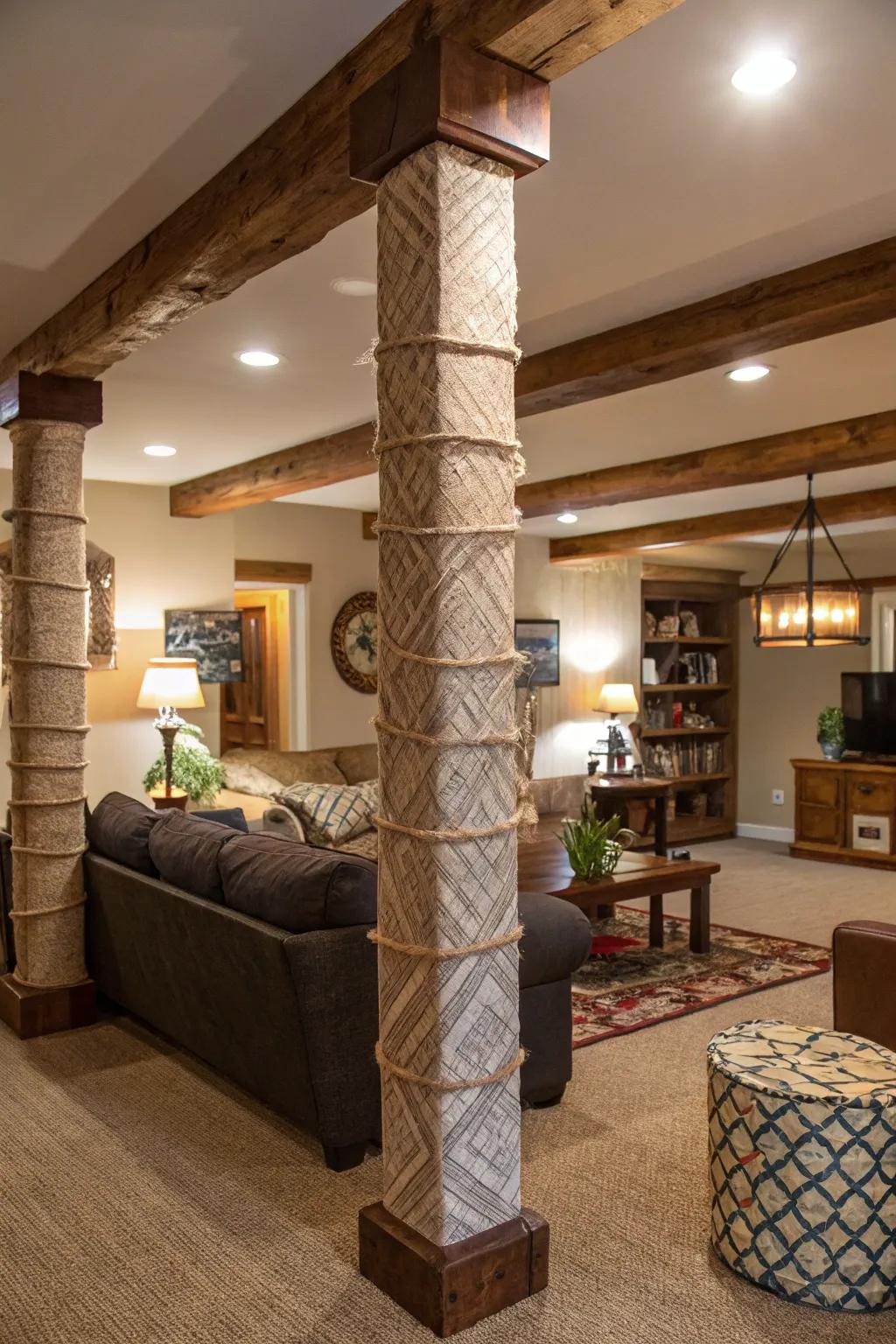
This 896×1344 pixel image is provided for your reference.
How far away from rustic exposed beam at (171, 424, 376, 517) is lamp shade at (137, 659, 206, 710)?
37.3 inches

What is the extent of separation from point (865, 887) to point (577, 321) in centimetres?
477

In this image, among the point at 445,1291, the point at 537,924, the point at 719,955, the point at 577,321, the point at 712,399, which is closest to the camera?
the point at 445,1291

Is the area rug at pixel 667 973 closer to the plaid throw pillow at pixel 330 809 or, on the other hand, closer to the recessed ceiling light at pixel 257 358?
the plaid throw pillow at pixel 330 809

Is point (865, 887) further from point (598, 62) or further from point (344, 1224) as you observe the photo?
point (598, 62)

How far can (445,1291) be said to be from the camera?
1990mm

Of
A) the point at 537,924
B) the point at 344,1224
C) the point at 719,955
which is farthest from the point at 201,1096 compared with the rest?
the point at 719,955

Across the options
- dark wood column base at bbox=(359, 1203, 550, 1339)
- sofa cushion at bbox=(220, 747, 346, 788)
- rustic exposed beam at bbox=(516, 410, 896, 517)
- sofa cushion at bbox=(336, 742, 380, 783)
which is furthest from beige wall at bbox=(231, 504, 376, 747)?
dark wood column base at bbox=(359, 1203, 550, 1339)

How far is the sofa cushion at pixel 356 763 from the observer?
6.86 metres

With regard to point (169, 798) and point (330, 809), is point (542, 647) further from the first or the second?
point (169, 798)

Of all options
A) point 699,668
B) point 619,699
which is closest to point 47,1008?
point 619,699

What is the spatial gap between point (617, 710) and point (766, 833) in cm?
195

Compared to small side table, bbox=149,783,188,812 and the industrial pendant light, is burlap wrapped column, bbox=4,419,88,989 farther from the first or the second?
the industrial pendant light

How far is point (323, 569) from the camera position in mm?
7438

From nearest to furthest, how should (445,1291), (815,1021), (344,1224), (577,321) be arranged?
(445,1291)
(344,1224)
(577,321)
(815,1021)
